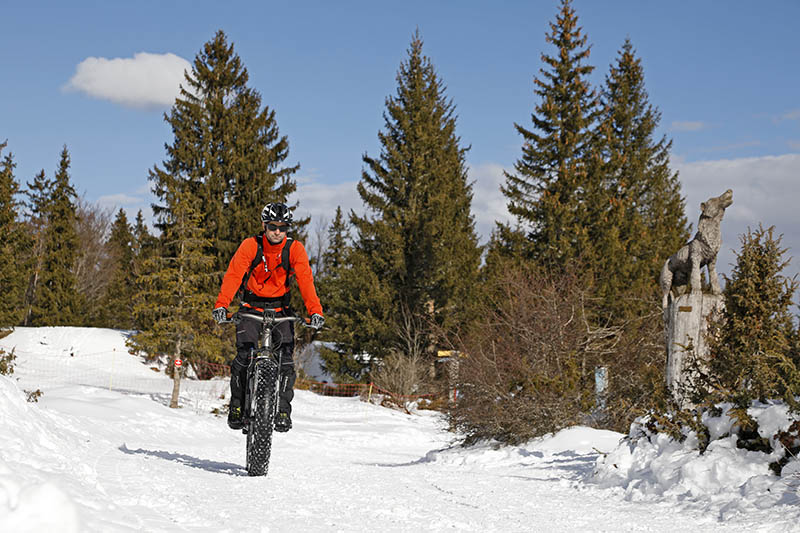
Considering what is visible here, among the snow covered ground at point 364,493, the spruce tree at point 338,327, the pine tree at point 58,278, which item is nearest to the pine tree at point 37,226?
the pine tree at point 58,278

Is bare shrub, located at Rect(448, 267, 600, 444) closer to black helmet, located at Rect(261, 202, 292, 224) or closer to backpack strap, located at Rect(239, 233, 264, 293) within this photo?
backpack strap, located at Rect(239, 233, 264, 293)

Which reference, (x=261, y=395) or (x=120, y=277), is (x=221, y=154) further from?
(x=261, y=395)

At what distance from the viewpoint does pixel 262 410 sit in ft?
25.2

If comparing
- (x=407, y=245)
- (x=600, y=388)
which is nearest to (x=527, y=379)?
(x=600, y=388)

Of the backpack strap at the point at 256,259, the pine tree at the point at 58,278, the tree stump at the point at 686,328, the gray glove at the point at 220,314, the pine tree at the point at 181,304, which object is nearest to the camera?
the gray glove at the point at 220,314

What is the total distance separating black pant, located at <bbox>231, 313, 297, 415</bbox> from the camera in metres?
7.81

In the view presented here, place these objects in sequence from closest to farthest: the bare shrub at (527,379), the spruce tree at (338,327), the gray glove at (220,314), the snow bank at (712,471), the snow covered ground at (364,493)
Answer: the snow covered ground at (364,493), the snow bank at (712,471), the gray glove at (220,314), the bare shrub at (527,379), the spruce tree at (338,327)

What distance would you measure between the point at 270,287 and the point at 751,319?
509cm

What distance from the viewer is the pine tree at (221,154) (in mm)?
35344

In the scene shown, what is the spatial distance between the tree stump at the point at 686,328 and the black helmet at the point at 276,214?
513 centimetres

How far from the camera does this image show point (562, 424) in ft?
39.6

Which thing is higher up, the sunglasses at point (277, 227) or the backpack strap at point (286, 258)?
the sunglasses at point (277, 227)

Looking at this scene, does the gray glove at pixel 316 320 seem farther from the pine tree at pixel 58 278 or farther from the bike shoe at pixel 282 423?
the pine tree at pixel 58 278

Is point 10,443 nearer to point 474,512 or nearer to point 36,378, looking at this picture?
point 474,512
